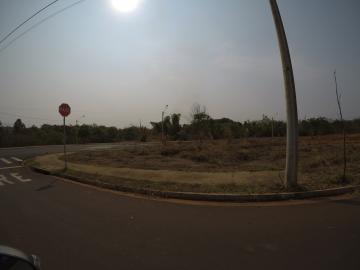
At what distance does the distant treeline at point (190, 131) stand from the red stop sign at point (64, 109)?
17831mm

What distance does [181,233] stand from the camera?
4.98 m

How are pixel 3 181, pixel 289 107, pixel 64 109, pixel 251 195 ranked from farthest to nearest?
pixel 64 109 < pixel 3 181 < pixel 289 107 < pixel 251 195

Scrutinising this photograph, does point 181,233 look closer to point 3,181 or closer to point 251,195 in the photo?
point 251,195

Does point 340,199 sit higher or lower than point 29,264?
lower

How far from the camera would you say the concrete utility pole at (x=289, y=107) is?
7.84 metres

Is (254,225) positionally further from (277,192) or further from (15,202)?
(15,202)

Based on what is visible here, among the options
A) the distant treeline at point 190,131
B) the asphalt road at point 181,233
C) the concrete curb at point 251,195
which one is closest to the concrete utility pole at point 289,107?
the concrete curb at point 251,195

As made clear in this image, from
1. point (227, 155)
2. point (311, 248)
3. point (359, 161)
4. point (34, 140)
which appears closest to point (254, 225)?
point (311, 248)

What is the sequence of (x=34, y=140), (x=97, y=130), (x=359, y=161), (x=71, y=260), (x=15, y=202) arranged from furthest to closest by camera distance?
1. (x=97, y=130)
2. (x=34, y=140)
3. (x=359, y=161)
4. (x=15, y=202)
5. (x=71, y=260)

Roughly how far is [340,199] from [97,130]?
198ft

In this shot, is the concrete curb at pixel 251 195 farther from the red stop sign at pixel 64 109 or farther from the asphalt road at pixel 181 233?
the red stop sign at pixel 64 109

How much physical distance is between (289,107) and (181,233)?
194 inches

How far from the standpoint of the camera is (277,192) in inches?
293

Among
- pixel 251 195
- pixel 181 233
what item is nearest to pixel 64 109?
pixel 251 195
